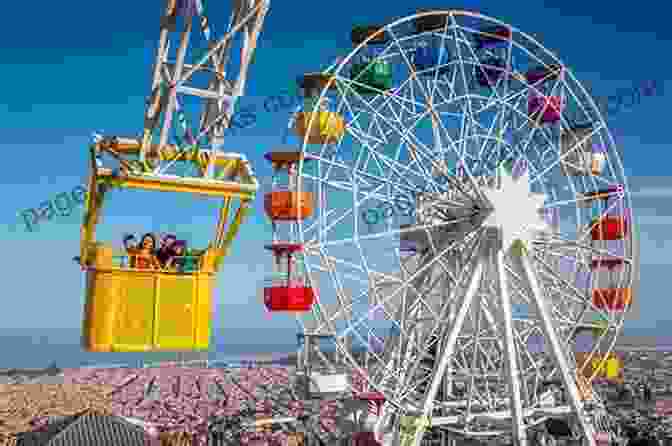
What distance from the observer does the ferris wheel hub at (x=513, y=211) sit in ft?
57.1

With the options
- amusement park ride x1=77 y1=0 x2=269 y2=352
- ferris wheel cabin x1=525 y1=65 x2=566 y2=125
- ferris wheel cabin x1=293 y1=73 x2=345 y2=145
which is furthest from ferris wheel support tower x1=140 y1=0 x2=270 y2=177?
ferris wheel cabin x1=525 y1=65 x2=566 y2=125

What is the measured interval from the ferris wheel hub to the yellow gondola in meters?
10.3

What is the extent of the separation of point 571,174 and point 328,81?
28.7 ft

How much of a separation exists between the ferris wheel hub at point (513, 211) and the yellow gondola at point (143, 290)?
10323mm

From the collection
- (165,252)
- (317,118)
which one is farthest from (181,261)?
(317,118)

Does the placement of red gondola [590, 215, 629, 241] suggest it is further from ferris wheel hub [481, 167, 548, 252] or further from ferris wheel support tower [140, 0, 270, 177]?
ferris wheel support tower [140, 0, 270, 177]

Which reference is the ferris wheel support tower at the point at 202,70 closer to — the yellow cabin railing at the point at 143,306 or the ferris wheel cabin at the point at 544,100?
the yellow cabin railing at the point at 143,306

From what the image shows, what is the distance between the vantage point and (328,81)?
17.5m

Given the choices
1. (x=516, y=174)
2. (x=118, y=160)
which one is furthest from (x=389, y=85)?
(x=118, y=160)

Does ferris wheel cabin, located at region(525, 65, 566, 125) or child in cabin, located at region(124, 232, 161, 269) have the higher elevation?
ferris wheel cabin, located at region(525, 65, 566, 125)

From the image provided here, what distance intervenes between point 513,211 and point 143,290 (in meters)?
11.7

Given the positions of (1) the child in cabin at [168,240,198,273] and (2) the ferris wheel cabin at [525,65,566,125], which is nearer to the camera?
(1) the child in cabin at [168,240,198,273]

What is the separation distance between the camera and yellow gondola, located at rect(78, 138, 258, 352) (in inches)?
308

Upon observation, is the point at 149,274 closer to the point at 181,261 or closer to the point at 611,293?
the point at 181,261
